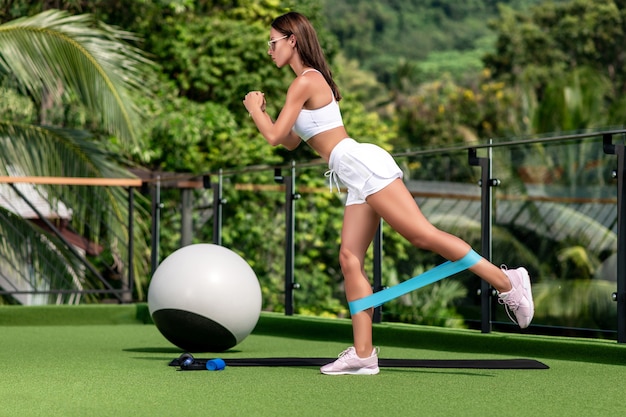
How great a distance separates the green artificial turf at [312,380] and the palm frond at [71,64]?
12.0 ft

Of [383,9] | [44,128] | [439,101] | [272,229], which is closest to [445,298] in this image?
[272,229]

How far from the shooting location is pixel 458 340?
6.57 m

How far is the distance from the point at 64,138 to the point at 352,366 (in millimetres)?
6789

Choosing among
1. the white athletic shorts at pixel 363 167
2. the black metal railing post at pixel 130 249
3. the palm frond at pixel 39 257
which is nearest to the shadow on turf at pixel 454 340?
the white athletic shorts at pixel 363 167

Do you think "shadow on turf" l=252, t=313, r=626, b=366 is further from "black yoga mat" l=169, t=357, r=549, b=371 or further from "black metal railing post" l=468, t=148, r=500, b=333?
"black yoga mat" l=169, t=357, r=549, b=371

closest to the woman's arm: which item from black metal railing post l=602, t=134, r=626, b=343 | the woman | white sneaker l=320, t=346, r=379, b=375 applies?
the woman

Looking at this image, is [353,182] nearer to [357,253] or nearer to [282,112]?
[357,253]

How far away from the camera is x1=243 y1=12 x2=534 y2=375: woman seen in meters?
5.06

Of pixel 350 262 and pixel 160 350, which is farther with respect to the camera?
pixel 160 350

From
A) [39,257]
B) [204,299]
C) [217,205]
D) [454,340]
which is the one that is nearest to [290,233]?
[217,205]

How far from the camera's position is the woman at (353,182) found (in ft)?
16.6

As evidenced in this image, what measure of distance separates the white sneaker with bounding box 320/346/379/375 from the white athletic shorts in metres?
0.74

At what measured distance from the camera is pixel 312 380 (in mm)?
4934

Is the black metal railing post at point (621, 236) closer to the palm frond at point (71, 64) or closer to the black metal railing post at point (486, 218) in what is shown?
the black metal railing post at point (486, 218)
